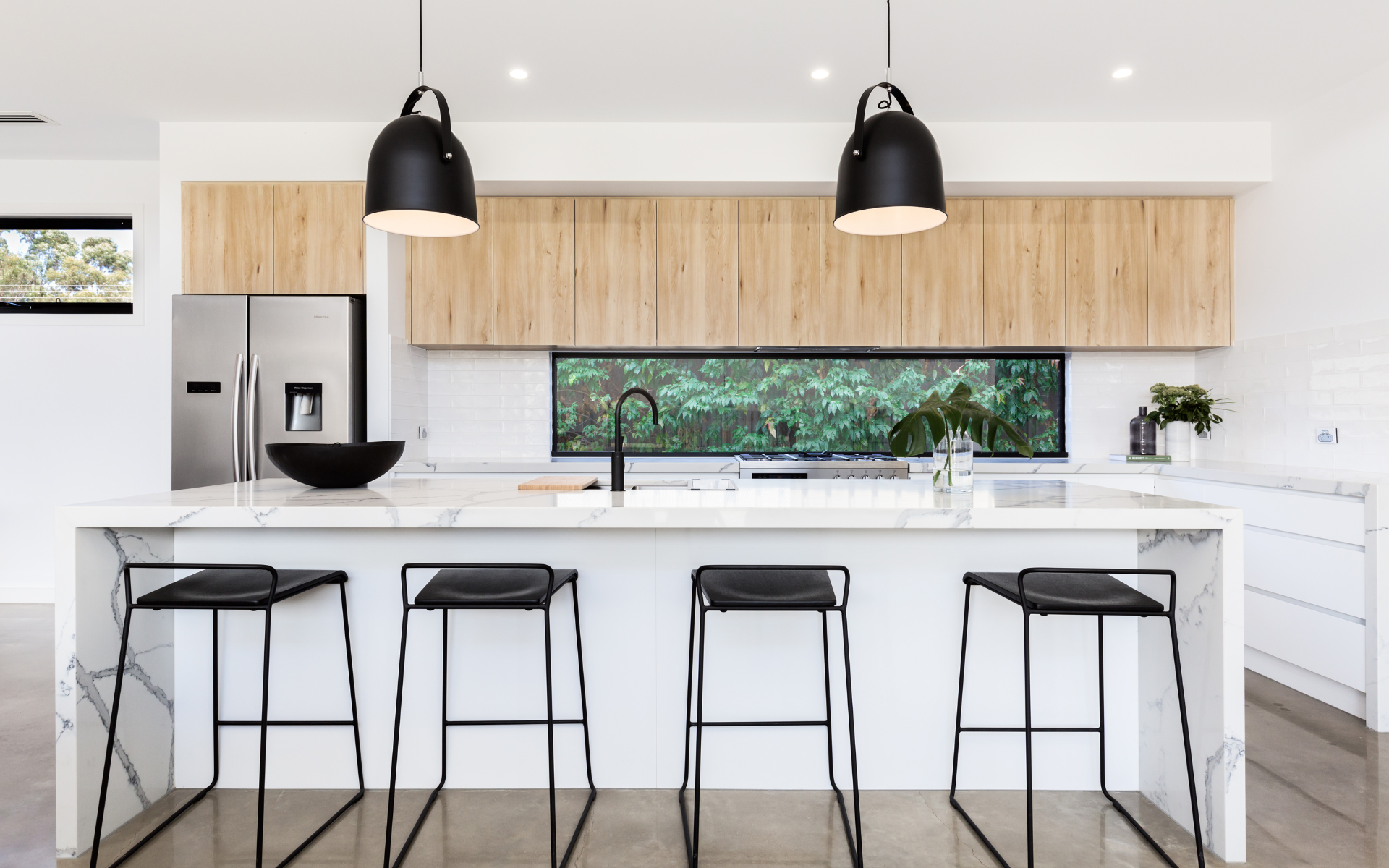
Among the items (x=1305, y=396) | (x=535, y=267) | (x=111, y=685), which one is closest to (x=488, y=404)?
(x=535, y=267)

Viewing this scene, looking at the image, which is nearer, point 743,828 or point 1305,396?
point 743,828

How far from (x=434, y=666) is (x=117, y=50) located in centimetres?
289

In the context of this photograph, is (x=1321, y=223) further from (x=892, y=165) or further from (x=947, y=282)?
(x=892, y=165)

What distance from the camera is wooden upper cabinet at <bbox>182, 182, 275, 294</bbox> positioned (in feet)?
12.5

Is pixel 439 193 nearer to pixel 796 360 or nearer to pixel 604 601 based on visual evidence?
pixel 604 601

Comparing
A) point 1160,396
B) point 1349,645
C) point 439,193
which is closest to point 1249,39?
point 1160,396

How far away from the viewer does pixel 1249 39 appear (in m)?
2.97

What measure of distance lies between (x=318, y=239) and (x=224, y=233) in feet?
1.56

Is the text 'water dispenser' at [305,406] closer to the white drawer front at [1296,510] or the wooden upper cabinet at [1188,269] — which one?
the white drawer front at [1296,510]

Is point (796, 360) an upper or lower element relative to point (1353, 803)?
upper

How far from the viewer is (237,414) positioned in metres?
3.63

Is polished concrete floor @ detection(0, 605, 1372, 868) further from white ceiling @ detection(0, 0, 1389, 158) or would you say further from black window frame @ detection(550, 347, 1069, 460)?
white ceiling @ detection(0, 0, 1389, 158)

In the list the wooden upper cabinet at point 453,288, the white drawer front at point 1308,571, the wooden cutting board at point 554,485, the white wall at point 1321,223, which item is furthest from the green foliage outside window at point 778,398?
the wooden cutting board at point 554,485

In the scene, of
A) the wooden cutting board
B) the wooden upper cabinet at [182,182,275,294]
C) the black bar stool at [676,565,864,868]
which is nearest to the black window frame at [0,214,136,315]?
the wooden upper cabinet at [182,182,275,294]
